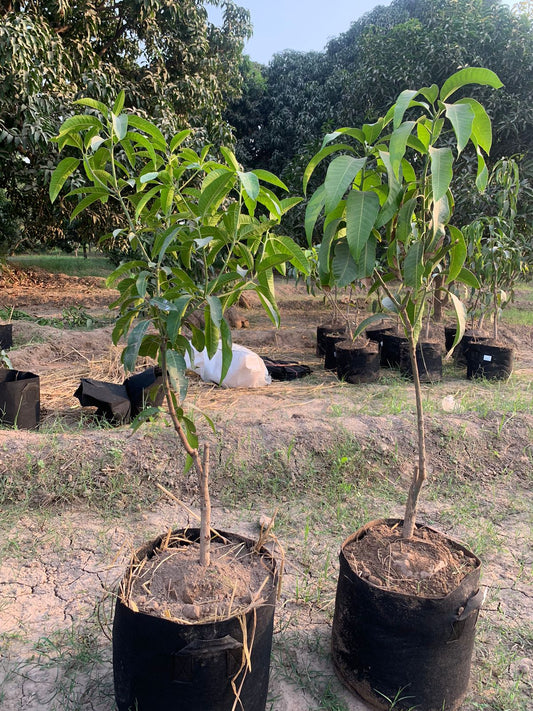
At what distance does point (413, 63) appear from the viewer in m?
7.34

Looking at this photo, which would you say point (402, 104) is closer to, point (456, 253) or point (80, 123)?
point (456, 253)

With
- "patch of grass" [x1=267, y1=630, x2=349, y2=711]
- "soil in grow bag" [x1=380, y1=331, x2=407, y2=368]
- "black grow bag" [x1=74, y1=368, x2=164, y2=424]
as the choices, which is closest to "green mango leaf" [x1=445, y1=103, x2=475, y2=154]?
"patch of grass" [x1=267, y1=630, x2=349, y2=711]

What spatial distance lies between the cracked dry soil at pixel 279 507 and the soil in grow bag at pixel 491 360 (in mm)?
584

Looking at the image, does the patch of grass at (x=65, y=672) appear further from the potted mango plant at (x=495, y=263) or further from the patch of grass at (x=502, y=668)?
the potted mango plant at (x=495, y=263)

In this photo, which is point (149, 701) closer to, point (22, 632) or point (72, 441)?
point (22, 632)

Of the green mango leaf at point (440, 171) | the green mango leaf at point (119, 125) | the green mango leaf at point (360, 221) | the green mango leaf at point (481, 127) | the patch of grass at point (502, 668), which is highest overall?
the green mango leaf at point (481, 127)

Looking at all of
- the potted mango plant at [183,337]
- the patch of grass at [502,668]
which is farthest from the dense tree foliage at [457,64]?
the potted mango plant at [183,337]

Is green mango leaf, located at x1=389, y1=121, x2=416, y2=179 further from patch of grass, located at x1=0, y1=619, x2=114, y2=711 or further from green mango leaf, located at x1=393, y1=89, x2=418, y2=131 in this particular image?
patch of grass, located at x1=0, y1=619, x2=114, y2=711

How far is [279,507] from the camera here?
279 centimetres

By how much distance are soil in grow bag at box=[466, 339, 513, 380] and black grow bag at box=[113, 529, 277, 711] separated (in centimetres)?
415

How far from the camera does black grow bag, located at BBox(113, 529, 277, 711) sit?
1289mm

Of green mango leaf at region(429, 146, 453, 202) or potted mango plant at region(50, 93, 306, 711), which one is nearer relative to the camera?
green mango leaf at region(429, 146, 453, 202)

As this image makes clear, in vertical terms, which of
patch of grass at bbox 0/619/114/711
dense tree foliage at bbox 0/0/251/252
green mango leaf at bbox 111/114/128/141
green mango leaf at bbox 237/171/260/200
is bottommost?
patch of grass at bbox 0/619/114/711

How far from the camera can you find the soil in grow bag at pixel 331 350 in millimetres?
5270
